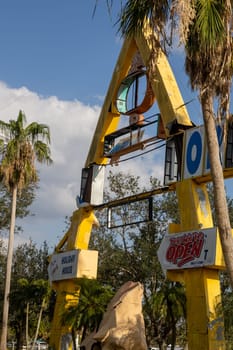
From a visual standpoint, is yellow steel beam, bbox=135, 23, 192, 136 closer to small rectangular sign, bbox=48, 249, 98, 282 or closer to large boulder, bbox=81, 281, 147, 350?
large boulder, bbox=81, 281, 147, 350

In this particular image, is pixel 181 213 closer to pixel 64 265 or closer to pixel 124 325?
pixel 124 325

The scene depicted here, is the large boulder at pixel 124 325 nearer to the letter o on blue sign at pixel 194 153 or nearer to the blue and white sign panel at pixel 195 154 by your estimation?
the blue and white sign panel at pixel 195 154

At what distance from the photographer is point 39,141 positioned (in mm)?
35031

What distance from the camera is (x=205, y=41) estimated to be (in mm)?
13609

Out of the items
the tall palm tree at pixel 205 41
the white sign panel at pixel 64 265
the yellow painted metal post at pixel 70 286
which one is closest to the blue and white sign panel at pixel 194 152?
the tall palm tree at pixel 205 41

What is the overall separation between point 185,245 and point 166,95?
6.46 metres

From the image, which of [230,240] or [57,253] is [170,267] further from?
[57,253]

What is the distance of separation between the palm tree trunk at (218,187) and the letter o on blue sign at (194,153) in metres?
7.01

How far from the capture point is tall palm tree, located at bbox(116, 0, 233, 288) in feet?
44.1

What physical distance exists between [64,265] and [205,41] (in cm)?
1753

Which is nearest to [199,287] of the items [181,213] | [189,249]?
[189,249]

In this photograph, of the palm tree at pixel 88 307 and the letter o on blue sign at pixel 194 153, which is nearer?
the letter o on blue sign at pixel 194 153

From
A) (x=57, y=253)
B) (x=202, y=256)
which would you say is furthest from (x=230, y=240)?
(x=57, y=253)

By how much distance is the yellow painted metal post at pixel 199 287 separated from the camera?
19062mm
